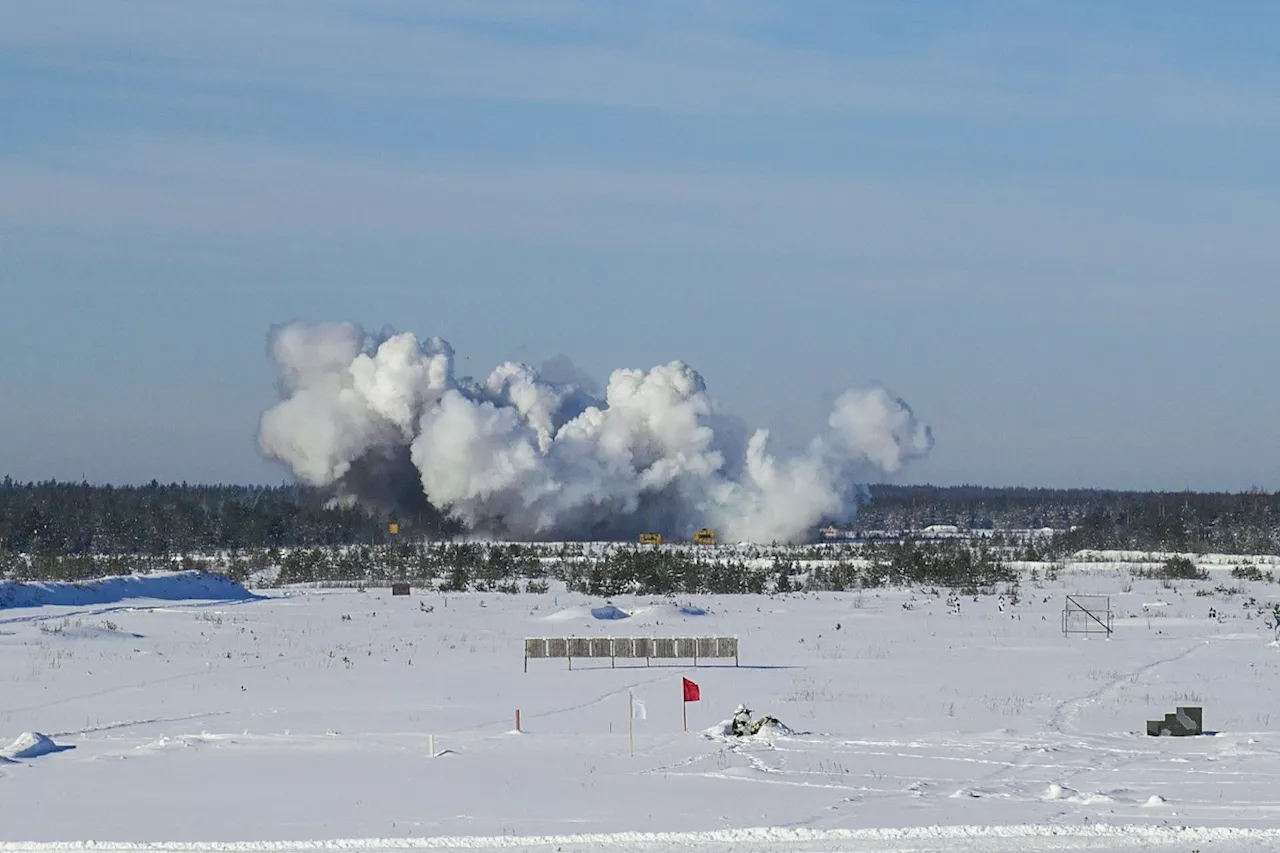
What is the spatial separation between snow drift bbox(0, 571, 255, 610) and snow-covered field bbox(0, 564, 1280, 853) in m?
6.71

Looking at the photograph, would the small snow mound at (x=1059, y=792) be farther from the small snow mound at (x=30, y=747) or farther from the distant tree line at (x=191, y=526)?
the distant tree line at (x=191, y=526)

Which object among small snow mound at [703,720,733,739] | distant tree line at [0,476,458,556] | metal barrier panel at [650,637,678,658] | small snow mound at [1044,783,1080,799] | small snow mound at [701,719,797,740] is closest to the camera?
small snow mound at [1044,783,1080,799]

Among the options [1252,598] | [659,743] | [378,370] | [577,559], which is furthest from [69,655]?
[378,370]

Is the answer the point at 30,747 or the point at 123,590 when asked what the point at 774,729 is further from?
the point at 123,590

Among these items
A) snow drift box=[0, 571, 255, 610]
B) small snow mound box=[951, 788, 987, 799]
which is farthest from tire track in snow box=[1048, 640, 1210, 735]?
snow drift box=[0, 571, 255, 610]

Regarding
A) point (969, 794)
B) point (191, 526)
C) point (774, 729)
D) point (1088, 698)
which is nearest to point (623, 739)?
point (774, 729)

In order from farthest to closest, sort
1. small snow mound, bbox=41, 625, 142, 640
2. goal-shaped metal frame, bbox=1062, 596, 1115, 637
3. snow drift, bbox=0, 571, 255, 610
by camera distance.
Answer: snow drift, bbox=0, 571, 255, 610 → goal-shaped metal frame, bbox=1062, 596, 1115, 637 → small snow mound, bbox=41, 625, 142, 640

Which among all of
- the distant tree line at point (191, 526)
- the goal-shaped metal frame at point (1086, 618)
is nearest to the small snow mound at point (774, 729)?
the goal-shaped metal frame at point (1086, 618)

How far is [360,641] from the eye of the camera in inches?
1651

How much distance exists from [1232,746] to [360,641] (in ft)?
79.1

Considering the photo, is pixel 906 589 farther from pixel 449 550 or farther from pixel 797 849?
pixel 797 849

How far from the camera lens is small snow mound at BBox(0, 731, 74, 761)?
21.8 m

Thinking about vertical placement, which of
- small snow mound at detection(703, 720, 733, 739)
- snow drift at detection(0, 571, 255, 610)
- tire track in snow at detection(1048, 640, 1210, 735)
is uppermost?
snow drift at detection(0, 571, 255, 610)

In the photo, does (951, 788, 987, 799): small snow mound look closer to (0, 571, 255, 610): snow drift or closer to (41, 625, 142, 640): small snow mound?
(41, 625, 142, 640): small snow mound
